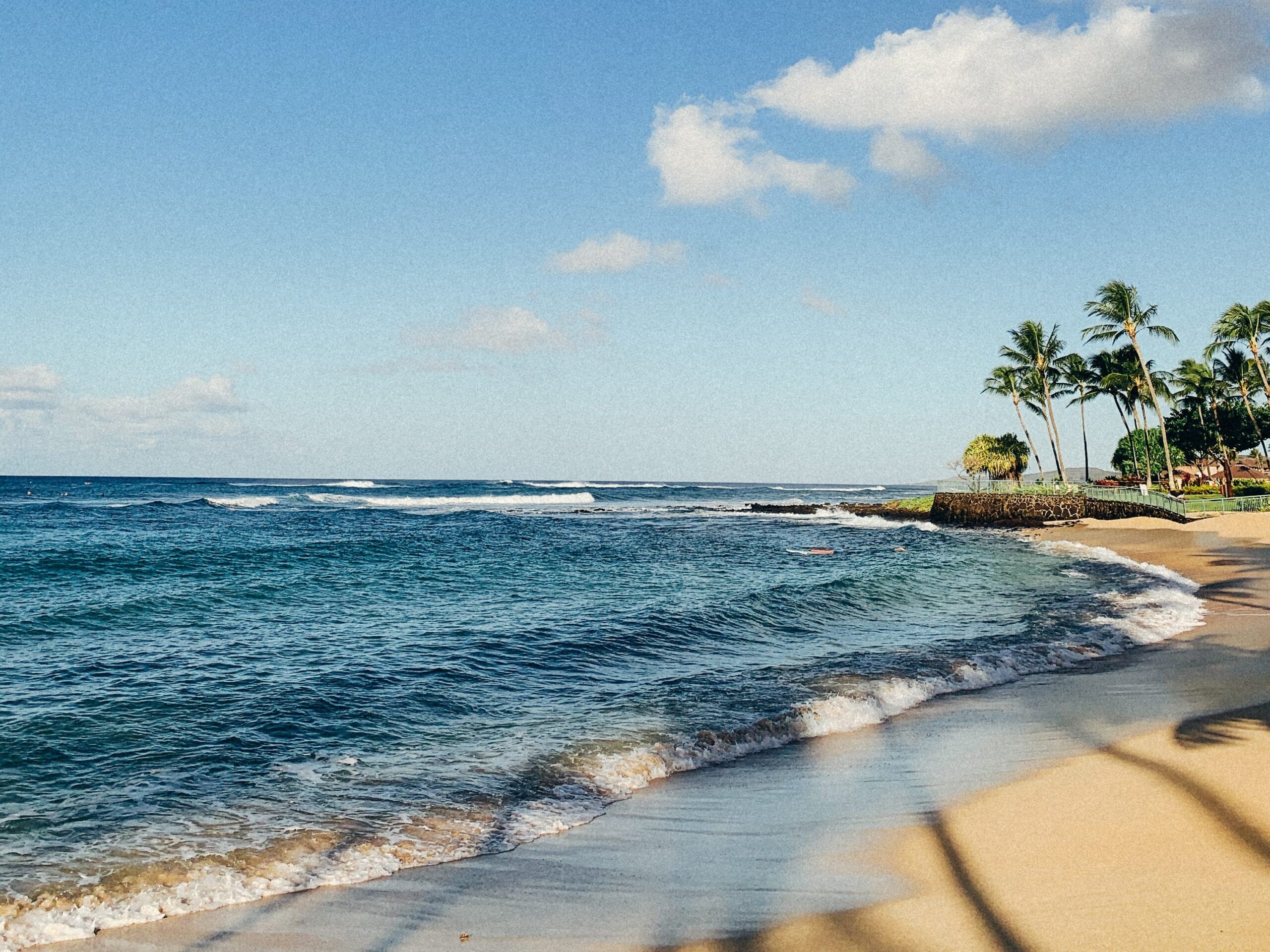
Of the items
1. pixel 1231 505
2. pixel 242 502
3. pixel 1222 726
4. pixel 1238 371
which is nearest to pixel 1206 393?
pixel 1238 371

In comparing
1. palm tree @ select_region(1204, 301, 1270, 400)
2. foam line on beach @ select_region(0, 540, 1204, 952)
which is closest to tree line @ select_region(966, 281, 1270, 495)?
palm tree @ select_region(1204, 301, 1270, 400)

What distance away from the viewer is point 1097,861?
5984 millimetres

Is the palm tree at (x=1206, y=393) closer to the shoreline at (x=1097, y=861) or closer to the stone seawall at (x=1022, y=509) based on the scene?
the stone seawall at (x=1022, y=509)

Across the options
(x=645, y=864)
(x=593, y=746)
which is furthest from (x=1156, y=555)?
(x=645, y=864)

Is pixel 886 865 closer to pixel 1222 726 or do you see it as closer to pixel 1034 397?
pixel 1222 726

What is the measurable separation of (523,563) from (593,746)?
20.5m

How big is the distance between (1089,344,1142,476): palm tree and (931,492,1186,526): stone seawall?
434 inches

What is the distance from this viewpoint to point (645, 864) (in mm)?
6352

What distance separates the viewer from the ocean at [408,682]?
6820 millimetres

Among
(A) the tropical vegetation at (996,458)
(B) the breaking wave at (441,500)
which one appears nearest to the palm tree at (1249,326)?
(A) the tropical vegetation at (996,458)

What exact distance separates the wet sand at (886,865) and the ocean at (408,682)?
1.74 ft

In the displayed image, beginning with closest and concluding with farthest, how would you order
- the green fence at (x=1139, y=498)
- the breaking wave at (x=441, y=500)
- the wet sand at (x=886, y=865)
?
1. the wet sand at (x=886, y=865)
2. the green fence at (x=1139, y=498)
3. the breaking wave at (x=441, y=500)

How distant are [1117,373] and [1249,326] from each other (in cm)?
925

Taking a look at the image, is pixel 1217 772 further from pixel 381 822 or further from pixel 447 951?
pixel 381 822
